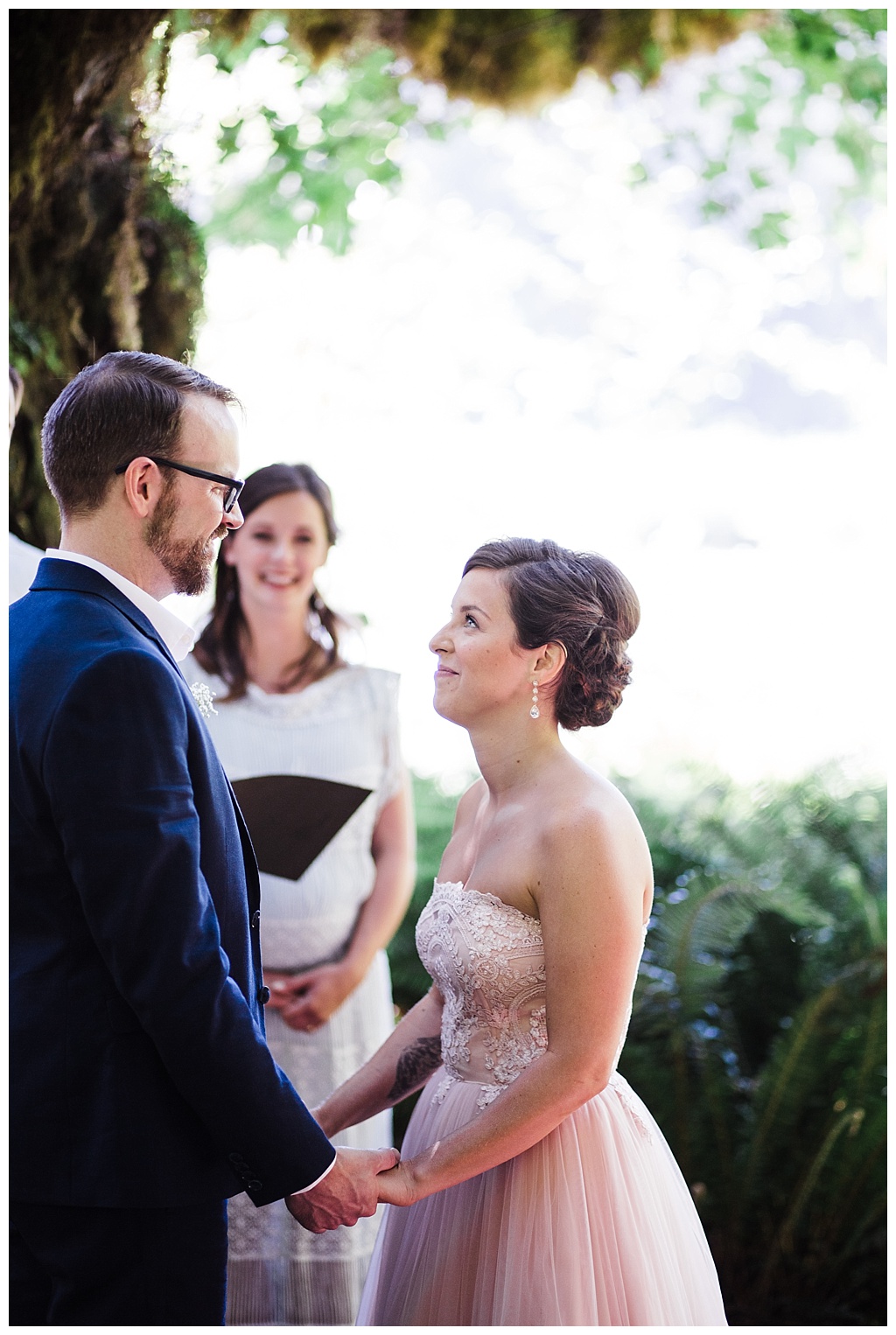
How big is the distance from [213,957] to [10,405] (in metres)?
1.59

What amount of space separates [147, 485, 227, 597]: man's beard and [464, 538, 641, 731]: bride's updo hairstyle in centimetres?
47

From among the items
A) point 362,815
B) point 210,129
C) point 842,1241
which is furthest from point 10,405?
point 842,1241

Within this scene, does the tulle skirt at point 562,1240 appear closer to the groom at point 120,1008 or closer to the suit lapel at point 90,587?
the groom at point 120,1008

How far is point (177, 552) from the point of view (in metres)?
1.67

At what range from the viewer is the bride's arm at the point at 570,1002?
Result: 1.66 m

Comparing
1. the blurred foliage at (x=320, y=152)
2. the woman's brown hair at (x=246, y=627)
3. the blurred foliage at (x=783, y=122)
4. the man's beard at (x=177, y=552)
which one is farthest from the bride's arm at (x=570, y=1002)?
the blurred foliage at (x=783, y=122)

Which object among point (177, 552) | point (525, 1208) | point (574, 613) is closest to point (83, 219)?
point (177, 552)

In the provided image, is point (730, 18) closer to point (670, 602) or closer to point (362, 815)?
point (670, 602)

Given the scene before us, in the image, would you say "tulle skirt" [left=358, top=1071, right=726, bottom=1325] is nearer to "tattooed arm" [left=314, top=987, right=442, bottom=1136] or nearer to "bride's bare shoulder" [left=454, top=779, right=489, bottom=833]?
"tattooed arm" [left=314, top=987, right=442, bottom=1136]

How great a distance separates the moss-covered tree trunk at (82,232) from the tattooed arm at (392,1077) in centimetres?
163

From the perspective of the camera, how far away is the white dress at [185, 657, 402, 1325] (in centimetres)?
246

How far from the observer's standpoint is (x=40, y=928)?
1513 millimetres

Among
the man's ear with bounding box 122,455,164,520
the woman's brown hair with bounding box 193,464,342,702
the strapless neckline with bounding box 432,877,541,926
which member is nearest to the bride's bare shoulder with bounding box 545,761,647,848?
the strapless neckline with bounding box 432,877,541,926

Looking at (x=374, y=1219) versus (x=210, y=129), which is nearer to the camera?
(x=374, y=1219)
